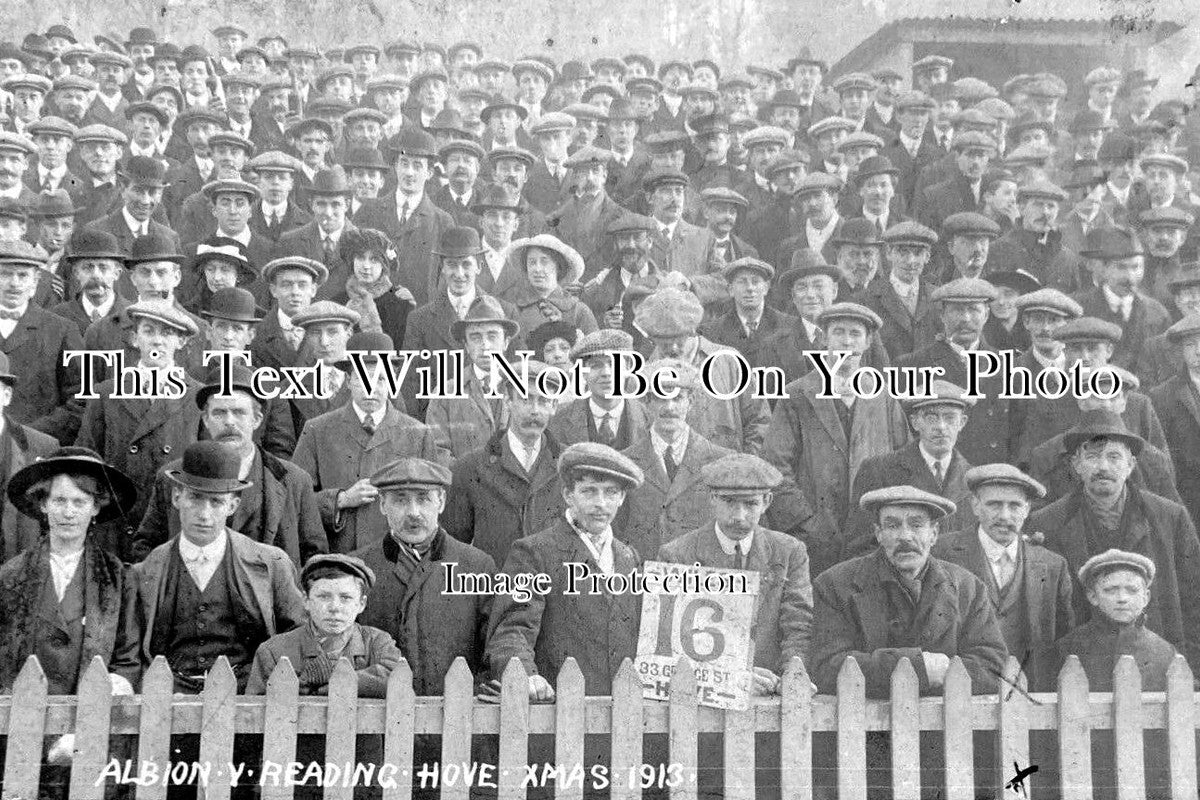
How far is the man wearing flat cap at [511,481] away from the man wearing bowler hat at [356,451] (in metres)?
0.17

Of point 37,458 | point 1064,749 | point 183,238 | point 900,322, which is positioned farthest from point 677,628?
point 183,238

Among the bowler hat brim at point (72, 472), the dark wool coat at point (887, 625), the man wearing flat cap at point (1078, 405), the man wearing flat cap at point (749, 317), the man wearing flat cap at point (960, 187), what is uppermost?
the man wearing flat cap at point (960, 187)

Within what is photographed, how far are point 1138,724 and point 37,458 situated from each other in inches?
166

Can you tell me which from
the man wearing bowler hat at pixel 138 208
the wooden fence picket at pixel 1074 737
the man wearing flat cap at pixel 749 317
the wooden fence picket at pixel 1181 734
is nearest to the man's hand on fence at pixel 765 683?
the wooden fence picket at pixel 1074 737

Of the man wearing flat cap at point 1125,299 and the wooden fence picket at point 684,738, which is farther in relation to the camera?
the man wearing flat cap at point 1125,299

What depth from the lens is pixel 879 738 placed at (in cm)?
470

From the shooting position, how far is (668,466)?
541cm

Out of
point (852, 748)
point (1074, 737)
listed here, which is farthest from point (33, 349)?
point (1074, 737)

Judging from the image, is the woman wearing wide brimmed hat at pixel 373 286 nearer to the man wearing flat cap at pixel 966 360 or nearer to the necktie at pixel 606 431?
the necktie at pixel 606 431

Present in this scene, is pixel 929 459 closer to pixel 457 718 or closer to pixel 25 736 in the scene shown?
pixel 457 718

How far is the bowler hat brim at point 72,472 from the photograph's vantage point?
197 inches

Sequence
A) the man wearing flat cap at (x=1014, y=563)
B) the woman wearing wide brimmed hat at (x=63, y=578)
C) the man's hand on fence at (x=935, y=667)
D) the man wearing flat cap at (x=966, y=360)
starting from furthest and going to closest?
the man wearing flat cap at (x=966, y=360) → the man wearing flat cap at (x=1014, y=563) → the man's hand on fence at (x=935, y=667) → the woman wearing wide brimmed hat at (x=63, y=578)

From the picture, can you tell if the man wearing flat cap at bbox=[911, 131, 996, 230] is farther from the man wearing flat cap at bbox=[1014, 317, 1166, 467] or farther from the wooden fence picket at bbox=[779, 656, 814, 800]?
the wooden fence picket at bbox=[779, 656, 814, 800]

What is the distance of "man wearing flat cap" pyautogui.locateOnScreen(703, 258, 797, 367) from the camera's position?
5.83 m
